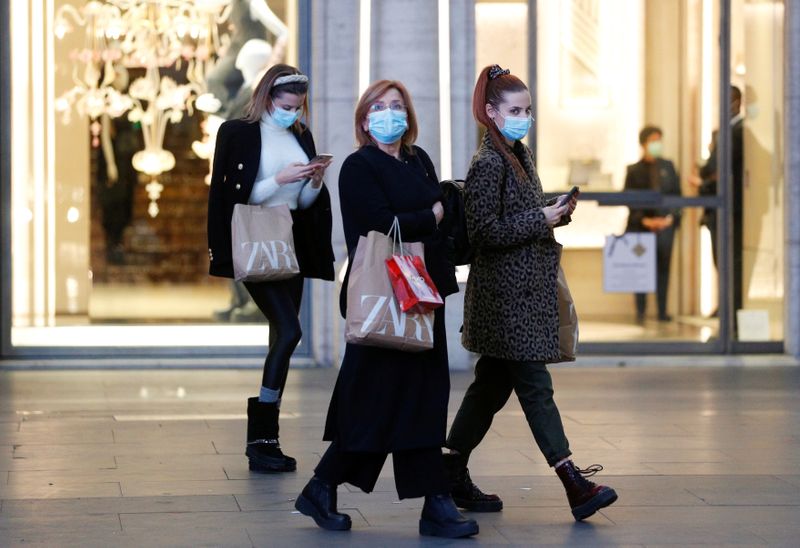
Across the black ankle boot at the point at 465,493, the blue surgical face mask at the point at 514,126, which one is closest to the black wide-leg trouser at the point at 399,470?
the black ankle boot at the point at 465,493

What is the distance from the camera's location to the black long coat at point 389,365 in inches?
217

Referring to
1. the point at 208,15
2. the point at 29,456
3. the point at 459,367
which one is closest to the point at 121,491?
the point at 29,456

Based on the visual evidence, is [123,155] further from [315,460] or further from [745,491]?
[745,491]

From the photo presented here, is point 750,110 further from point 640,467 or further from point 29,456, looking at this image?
point 29,456

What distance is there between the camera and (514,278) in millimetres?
5828

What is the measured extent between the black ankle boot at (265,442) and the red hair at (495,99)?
176cm

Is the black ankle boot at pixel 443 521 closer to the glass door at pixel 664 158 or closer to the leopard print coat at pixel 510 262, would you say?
the leopard print coat at pixel 510 262

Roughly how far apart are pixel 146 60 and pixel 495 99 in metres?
5.89

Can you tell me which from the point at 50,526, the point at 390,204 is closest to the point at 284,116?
the point at 390,204

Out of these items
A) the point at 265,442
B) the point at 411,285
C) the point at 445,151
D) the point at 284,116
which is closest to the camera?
the point at 411,285

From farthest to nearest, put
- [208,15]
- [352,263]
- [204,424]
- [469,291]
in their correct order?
[208,15] → [204,424] → [469,291] → [352,263]

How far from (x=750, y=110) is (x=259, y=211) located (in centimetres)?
598

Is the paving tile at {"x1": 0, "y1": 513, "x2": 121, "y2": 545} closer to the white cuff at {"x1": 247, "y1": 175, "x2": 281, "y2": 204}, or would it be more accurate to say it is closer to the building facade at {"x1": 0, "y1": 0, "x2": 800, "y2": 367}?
the white cuff at {"x1": 247, "y1": 175, "x2": 281, "y2": 204}

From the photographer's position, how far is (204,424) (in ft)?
27.0
